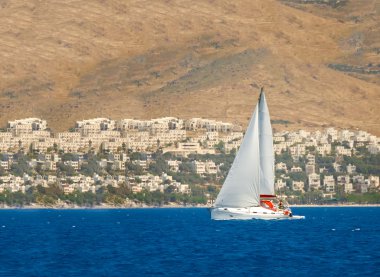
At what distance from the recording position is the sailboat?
130 meters

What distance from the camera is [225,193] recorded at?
13050cm

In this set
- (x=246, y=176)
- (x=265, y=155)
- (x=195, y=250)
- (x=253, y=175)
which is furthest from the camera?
(x=265, y=155)

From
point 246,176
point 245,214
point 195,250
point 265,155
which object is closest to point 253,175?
point 246,176

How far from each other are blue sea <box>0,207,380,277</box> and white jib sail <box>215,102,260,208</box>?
233 centimetres

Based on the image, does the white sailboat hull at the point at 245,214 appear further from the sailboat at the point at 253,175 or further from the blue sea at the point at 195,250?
the blue sea at the point at 195,250

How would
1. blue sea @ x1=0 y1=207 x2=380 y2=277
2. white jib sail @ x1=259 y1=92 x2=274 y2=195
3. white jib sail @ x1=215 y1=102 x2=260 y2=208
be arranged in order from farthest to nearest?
white jib sail @ x1=259 y1=92 x2=274 y2=195 → white jib sail @ x1=215 y1=102 x2=260 y2=208 → blue sea @ x1=0 y1=207 x2=380 y2=277

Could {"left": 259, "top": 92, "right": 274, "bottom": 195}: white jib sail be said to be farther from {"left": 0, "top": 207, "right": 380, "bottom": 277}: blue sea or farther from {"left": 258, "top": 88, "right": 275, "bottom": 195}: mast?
{"left": 0, "top": 207, "right": 380, "bottom": 277}: blue sea

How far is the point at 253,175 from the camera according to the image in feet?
425

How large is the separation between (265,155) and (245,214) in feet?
18.4

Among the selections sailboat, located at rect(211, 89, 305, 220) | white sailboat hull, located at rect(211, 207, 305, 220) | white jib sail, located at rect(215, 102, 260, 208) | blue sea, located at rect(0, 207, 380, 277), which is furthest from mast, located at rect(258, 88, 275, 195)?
blue sea, located at rect(0, 207, 380, 277)

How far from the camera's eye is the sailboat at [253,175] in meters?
130

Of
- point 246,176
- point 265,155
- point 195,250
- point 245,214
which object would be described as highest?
point 265,155

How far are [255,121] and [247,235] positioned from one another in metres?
20.7

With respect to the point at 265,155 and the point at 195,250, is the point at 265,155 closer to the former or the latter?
the point at 265,155
